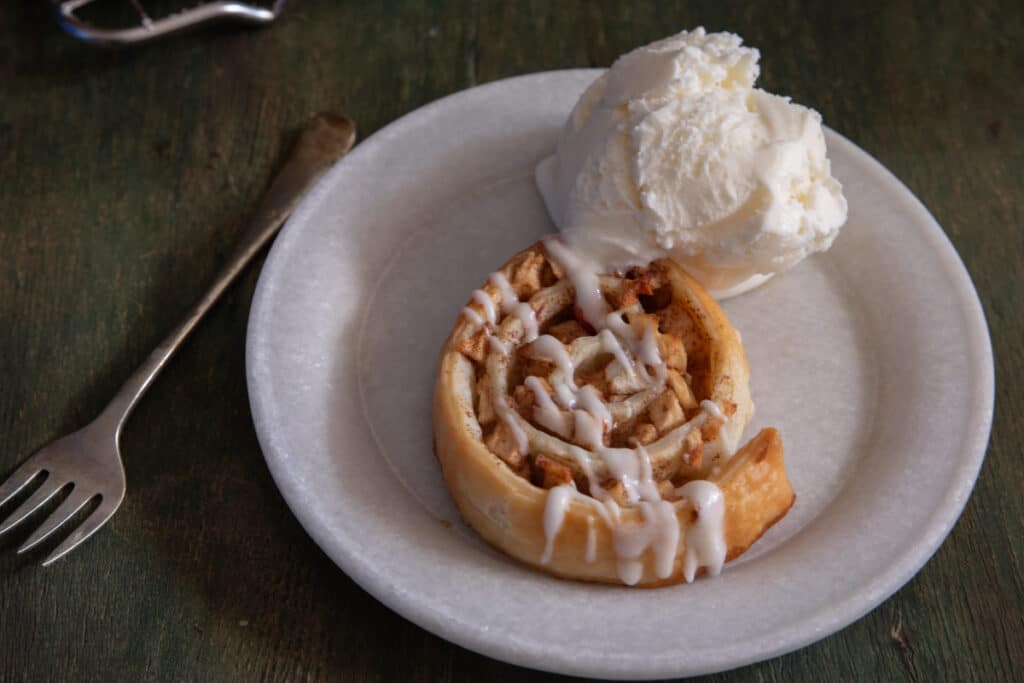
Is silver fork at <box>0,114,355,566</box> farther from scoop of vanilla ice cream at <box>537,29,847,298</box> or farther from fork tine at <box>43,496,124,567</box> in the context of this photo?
scoop of vanilla ice cream at <box>537,29,847,298</box>

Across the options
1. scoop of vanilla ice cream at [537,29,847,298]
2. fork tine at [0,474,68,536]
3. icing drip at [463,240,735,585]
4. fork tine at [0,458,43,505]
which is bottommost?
fork tine at [0,474,68,536]

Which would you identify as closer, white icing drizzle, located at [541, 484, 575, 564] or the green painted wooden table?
white icing drizzle, located at [541, 484, 575, 564]

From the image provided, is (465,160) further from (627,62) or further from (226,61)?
(226,61)

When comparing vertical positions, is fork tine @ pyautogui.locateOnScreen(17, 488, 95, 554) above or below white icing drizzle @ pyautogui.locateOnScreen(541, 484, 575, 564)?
below

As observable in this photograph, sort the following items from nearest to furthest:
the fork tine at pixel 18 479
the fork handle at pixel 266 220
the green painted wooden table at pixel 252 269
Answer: the green painted wooden table at pixel 252 269, the fork tine at pixel 18 479, the fork handle at pixel 266 220

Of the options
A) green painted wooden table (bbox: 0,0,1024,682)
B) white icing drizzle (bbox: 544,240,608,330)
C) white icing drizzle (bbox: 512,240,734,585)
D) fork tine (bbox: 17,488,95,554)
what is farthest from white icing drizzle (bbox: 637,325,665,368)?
fork tine (bbox: 17,488,95,554)

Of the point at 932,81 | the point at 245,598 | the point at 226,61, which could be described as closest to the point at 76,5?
the point at 226,61

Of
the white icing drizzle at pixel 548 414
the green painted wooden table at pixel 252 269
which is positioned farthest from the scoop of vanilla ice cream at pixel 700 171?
the green painted wooden table at pixel 252 269

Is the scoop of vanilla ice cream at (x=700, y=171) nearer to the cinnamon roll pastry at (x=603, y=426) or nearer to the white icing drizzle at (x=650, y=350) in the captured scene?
the cinnamon roll pastry at (x=603, y=426)
